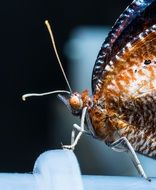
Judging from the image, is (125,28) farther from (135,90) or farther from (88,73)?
(88,73)

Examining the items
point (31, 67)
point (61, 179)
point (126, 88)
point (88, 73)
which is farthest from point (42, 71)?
point (61, 179)

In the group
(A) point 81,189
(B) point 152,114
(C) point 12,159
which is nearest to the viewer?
(A) point 81,189

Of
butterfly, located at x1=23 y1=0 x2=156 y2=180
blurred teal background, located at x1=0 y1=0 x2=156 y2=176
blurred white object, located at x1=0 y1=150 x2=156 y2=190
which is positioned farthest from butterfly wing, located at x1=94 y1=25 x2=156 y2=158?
blurred teal background, located at x1=0 y1=0 x2=156 y2=176

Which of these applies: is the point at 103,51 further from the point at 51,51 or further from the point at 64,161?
the point at 51,51

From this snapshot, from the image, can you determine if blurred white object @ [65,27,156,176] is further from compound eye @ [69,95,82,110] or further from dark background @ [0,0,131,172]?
compound eye @ [69,95,82,110]

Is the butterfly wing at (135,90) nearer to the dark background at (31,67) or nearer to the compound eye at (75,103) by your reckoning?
the compound eye at (75,103)

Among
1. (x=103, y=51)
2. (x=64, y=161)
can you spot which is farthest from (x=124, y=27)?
(x=64, y=161)

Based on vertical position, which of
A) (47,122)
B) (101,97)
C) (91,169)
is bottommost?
(91,169)
